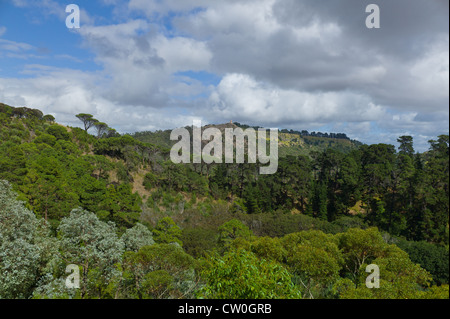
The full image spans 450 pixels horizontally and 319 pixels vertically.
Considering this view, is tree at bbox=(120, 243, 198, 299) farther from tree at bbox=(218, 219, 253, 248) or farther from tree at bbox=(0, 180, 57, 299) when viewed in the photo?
tree at bbox=(218, 219, 253, 248)

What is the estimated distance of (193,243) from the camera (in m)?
26.0

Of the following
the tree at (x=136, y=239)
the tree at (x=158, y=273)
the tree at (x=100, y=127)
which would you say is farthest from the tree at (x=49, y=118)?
the tree at (x=158, y=273)

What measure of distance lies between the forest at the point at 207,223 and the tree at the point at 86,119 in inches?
8.8

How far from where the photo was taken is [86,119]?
56.5 m

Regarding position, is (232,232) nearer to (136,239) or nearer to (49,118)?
(136,239)

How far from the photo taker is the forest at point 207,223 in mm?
10719

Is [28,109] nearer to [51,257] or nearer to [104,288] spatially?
[51,257]

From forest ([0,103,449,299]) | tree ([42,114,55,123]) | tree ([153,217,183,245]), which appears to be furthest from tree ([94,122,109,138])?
tree ([153,217,183,245])

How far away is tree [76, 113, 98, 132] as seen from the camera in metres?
55.8

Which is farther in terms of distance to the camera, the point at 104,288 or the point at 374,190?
the point at 374,190

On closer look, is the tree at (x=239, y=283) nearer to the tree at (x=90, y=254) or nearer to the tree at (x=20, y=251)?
the tree at (x=90, y=254)

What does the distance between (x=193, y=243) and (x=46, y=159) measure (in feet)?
55.5

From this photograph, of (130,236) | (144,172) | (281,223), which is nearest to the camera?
(130,236)

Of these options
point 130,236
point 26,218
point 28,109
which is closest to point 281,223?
point 130,236
